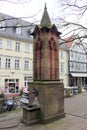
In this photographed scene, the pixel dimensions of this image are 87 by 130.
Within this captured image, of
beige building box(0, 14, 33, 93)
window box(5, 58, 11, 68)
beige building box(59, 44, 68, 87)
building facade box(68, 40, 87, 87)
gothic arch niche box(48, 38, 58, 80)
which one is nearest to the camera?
gothic arch niche box(48, 38, 58, 80)

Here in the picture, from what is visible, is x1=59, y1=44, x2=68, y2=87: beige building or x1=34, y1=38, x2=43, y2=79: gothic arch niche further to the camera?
x1=59, y1=44, x2=68, y2=87: beige building

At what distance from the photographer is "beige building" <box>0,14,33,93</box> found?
25.3 metres

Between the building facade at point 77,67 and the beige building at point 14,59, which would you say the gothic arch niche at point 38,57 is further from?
the building facade at point 77,67

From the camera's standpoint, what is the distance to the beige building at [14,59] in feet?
83.2

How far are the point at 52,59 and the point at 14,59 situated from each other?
2029cm

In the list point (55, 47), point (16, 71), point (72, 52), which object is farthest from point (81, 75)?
point (55, 47)

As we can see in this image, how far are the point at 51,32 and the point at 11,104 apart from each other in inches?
239

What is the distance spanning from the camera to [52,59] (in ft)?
23.3

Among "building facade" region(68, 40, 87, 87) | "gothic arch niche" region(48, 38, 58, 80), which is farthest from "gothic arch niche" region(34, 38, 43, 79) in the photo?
"building facade" region(68, 40, 87, 87)

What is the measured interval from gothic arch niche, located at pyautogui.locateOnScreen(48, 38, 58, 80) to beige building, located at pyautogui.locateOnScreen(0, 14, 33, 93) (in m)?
18.3

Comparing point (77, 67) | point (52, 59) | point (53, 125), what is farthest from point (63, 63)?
point (53, 125)

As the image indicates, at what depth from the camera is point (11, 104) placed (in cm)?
1121

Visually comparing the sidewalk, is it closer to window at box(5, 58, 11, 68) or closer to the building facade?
window at box(5, 58, 11, 68)

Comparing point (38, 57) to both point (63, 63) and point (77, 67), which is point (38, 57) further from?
point (77, 67)
